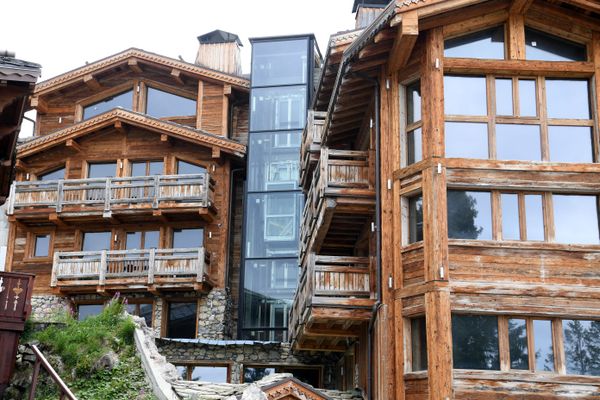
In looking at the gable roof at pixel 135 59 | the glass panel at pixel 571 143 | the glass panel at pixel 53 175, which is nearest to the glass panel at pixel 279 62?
the gable roof at pixel 135 59

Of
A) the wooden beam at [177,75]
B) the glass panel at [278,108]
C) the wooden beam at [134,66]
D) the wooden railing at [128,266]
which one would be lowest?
the wooden railing at [128,266]

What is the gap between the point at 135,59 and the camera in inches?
1391

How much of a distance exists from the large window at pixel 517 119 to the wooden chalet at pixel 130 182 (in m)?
15.1

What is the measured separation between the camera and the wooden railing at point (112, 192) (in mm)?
32062

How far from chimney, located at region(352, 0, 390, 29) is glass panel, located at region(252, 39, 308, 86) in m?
3.21

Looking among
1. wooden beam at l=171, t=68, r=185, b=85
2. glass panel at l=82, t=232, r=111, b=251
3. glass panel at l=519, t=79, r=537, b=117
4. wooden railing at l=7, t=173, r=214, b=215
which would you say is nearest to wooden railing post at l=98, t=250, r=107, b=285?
wooden railing at l=7, t=173, r=214, b=215

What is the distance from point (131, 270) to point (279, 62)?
10295 millimetres

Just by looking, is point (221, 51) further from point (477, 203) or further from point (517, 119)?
point (477, 203)

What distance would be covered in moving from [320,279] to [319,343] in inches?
253

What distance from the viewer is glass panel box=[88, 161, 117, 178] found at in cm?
3491

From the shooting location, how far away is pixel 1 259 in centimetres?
3494

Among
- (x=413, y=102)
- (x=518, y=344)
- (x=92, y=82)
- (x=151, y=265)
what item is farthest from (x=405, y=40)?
(x=92, y=82)

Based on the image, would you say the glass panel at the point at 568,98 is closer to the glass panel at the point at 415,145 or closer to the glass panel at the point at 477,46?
the glass panel at the point at 477,46

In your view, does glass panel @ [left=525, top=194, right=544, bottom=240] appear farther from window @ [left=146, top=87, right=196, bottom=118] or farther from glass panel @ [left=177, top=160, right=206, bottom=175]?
window @ [left=146, top=87, right=196, bottom=118]
